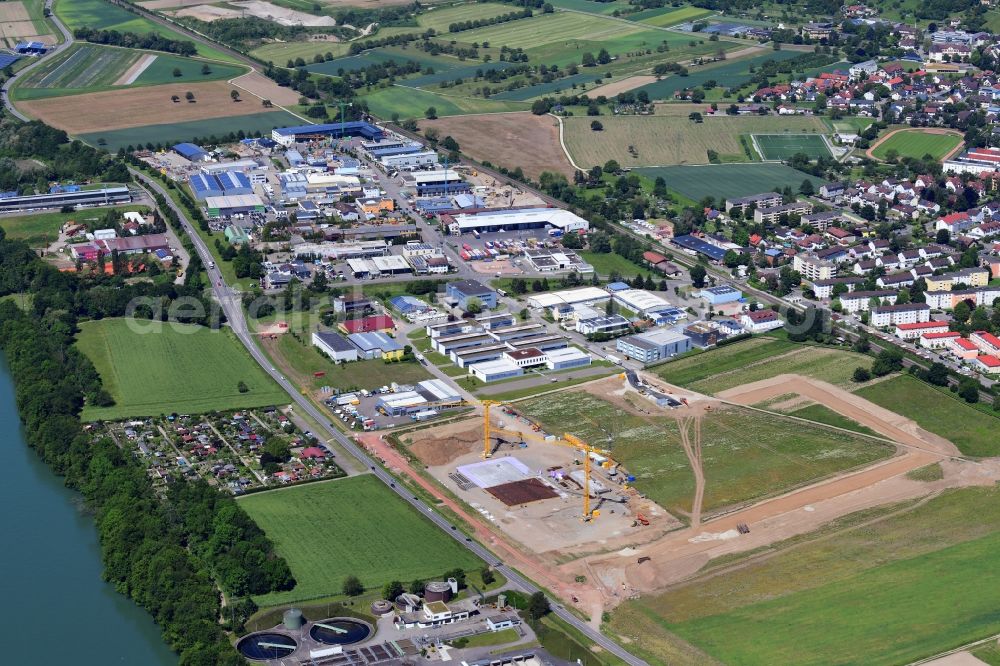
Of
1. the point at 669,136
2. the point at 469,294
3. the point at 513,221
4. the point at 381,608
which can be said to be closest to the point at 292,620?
the point at 381,608

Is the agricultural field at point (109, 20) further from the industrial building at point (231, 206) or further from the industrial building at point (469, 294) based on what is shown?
the industrial building at point (469, 294)

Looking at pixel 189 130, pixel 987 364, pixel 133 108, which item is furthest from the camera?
pixel 133 108

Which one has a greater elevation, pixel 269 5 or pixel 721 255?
pixel 269 5

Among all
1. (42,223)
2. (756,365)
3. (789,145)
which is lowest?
(756,365)

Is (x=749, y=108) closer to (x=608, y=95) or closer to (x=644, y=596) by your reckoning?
(x=608, y=95)

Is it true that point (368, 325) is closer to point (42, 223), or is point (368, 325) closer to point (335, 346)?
point (335, 346)

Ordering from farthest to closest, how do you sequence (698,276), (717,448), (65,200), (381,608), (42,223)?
(65,200), (42,223), (698,276), (717,448), (381,608)

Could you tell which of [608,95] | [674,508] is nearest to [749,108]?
[608,95]
